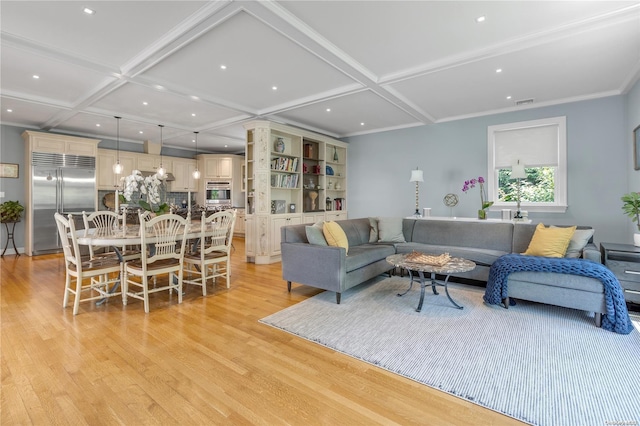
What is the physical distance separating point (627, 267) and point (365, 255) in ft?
8.76

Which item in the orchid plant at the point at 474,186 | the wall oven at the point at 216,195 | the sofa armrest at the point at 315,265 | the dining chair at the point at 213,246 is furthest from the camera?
the wall oven at the point at 216,195

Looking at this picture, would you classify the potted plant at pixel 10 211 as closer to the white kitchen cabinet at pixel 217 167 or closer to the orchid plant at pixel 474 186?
the white kitchen cabinet at pixel 217 167

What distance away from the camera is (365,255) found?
3832mm

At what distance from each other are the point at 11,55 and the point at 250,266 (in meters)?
4.03

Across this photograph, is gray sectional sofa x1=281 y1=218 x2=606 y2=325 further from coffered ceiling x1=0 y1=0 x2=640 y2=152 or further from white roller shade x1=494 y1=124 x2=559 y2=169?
coffered ceiling x1=0 y1=0 x2=640 y2=152

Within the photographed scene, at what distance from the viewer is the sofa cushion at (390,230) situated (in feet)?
15.9

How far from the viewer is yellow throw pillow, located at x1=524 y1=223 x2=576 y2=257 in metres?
3.41

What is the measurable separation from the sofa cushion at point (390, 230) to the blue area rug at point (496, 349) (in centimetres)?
136

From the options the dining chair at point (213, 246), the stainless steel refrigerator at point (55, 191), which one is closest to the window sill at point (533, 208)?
the dining chair at point (213, 246)

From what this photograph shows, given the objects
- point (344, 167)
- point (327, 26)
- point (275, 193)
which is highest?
point (327, 26)

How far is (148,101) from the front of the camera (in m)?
4.86

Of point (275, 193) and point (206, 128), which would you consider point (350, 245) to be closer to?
point (275, 193)

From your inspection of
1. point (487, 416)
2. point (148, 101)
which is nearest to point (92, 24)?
point (148, 101)

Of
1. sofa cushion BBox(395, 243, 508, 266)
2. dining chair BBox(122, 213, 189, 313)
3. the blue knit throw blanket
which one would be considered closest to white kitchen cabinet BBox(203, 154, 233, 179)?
dining chair BBox(122, 213, 189, 313)
